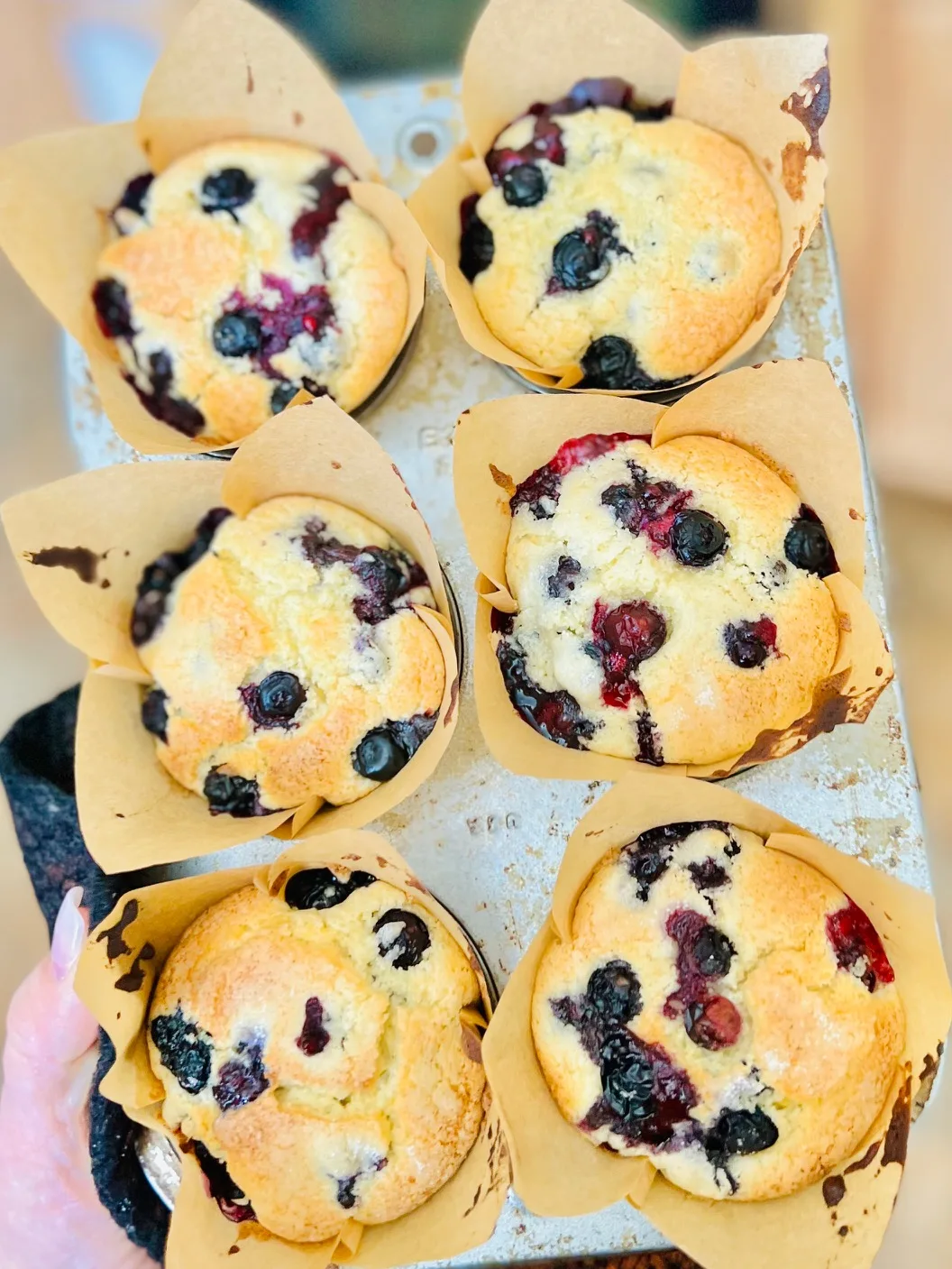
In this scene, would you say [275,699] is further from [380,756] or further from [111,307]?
[111,307]

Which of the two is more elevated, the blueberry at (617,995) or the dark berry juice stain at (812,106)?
the dark berry juice stain at (812,106)

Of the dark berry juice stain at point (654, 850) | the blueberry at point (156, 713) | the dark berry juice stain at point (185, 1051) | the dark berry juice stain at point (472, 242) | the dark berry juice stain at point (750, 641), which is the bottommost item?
the dark berry juice stain at point (185, 1051)

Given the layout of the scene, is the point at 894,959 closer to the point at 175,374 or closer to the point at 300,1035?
the point at 300,1035

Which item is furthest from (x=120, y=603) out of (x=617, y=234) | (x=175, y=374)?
(x=617, y=234)

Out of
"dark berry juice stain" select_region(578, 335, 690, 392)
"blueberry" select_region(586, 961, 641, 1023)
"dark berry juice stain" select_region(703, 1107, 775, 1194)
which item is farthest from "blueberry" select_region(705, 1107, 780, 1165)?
"dark berry juice stain" select_region(578, 335, 690, 392)

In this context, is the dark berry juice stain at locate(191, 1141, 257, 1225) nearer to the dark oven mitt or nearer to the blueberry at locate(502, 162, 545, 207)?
the dark oven mitt

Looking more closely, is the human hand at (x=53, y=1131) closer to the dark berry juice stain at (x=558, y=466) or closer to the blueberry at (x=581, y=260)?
the dark berry juice stain at (x=558, y=466)

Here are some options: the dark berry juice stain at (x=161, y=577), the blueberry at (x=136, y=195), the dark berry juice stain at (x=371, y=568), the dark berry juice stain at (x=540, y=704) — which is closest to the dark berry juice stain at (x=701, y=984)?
the dark berry juice stain at (x=540, y=704)
